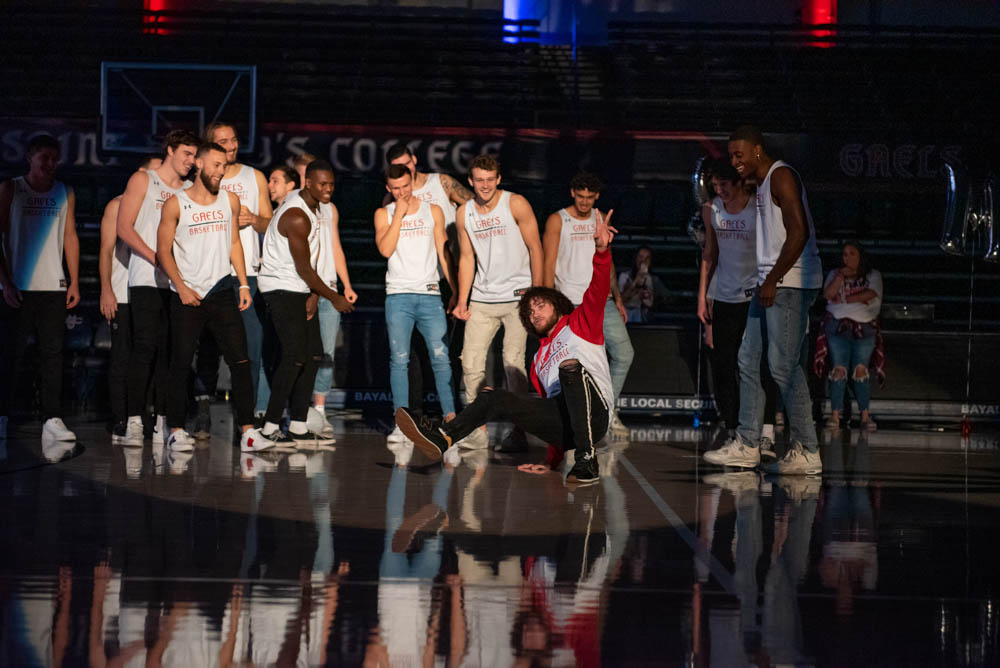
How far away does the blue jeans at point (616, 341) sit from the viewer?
775 cm

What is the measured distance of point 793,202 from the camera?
576 cm

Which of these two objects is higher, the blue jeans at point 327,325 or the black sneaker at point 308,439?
the blue jeans at point 327,325

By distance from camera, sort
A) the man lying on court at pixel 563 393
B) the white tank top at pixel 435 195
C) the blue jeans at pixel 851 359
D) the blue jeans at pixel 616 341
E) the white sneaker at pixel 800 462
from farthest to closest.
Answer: the blue jeans at pixel 851 359 → the blue jeans at pixel 616 341 → the white tank top at pixel 435 195 → the white sneaker at pixel 800 462 → the man lying on court at pixel 563 393

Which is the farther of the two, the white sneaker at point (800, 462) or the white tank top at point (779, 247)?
the white sneaker at point (800, 462)

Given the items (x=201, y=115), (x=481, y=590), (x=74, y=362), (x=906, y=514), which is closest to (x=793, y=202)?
(x=906, y=514)

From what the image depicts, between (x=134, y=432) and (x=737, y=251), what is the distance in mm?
3515

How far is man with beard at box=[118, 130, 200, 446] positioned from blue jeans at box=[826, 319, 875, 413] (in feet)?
16.9

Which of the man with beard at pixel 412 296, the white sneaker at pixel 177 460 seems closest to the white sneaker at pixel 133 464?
the white sneaker at pixel 177 460

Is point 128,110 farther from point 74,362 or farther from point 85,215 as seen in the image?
point 74,362

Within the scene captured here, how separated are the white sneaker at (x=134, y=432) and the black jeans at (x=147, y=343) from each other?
0.05m

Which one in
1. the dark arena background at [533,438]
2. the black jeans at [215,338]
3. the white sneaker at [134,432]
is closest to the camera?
the dark arena background at [533,438]

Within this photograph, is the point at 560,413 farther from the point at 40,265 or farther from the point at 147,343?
the point at 40,265

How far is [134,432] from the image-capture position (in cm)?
680

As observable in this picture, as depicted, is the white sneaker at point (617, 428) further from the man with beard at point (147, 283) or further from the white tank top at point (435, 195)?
the man with beard at point (147, 283)
